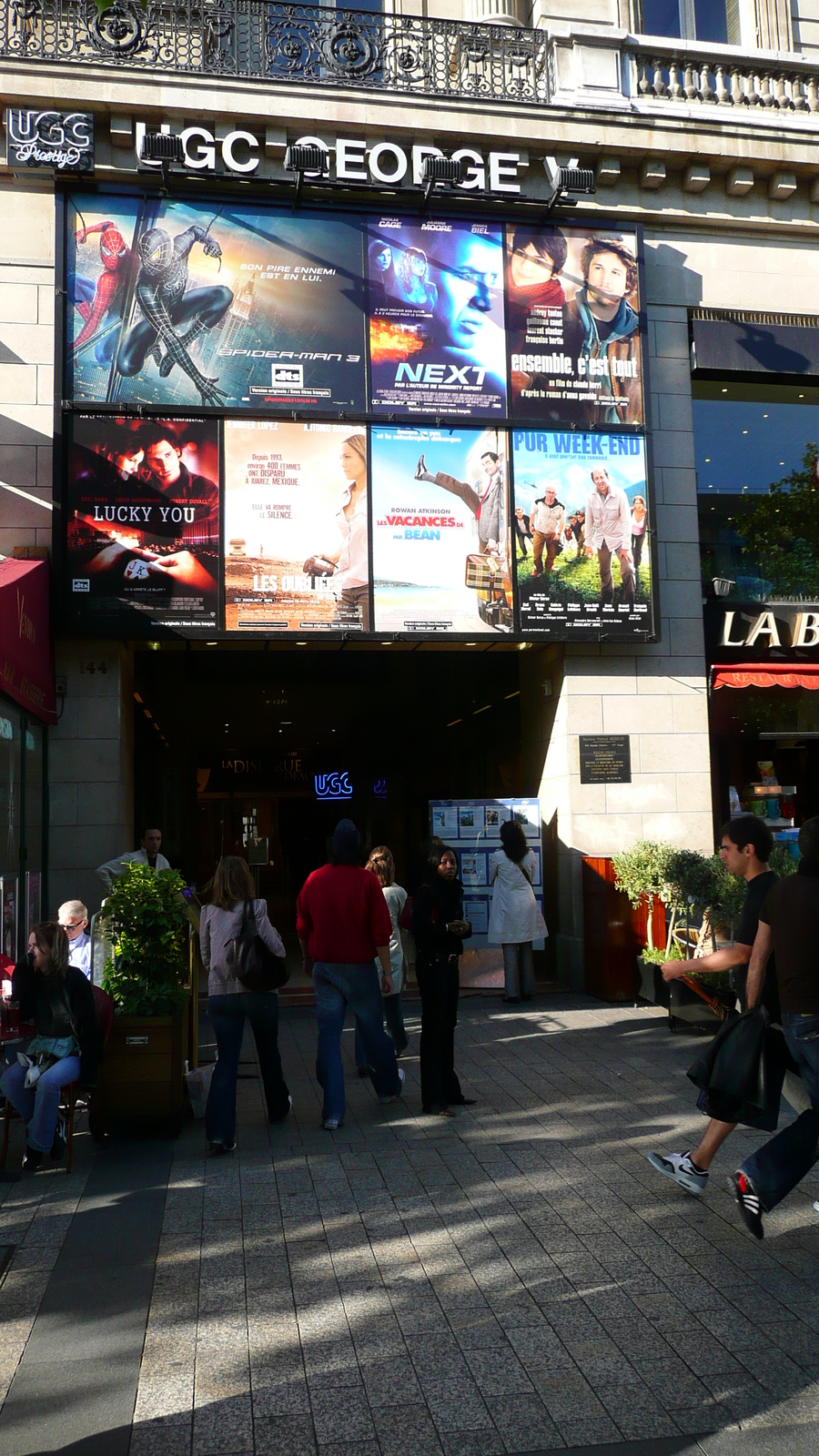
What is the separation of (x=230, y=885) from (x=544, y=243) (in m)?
9.35

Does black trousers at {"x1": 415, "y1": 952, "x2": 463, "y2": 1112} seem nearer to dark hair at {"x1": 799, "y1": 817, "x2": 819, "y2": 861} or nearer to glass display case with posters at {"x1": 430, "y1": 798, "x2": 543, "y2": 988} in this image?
dark hair at {"x1": 799, "y1": 817, "x2": 819, "y2": 861}

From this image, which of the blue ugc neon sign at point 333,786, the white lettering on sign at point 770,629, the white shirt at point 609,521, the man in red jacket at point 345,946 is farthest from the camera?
the blue ugc neon sign at point 333,786

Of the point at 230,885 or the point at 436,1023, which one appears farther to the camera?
the point at 436,1023

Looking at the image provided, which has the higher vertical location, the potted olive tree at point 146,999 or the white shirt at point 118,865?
the white shirt at point 118,865

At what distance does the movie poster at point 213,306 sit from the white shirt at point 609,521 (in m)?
2.92

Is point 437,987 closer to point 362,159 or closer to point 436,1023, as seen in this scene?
point 436,1023

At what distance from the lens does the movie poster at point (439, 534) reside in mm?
12117

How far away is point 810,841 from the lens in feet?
16.3

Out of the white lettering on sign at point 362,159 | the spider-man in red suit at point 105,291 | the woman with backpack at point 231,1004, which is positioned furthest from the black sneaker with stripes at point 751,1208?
the white lettering on sign at point 362,159

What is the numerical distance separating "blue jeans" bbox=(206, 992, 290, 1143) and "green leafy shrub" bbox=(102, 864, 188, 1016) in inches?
20.5

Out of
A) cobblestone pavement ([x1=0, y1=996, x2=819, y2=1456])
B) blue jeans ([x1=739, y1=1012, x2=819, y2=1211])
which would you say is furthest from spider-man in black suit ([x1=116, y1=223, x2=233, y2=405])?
blue jeans ([x1=739, y1=1012, x2=819, y2=1211])

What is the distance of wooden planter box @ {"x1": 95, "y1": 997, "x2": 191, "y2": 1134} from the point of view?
23.1 feet

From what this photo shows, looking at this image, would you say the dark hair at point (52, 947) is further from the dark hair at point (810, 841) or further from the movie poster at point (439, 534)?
the movie poster at point (439, 534)

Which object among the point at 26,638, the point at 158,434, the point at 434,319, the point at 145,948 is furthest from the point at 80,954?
the point at 434,319
